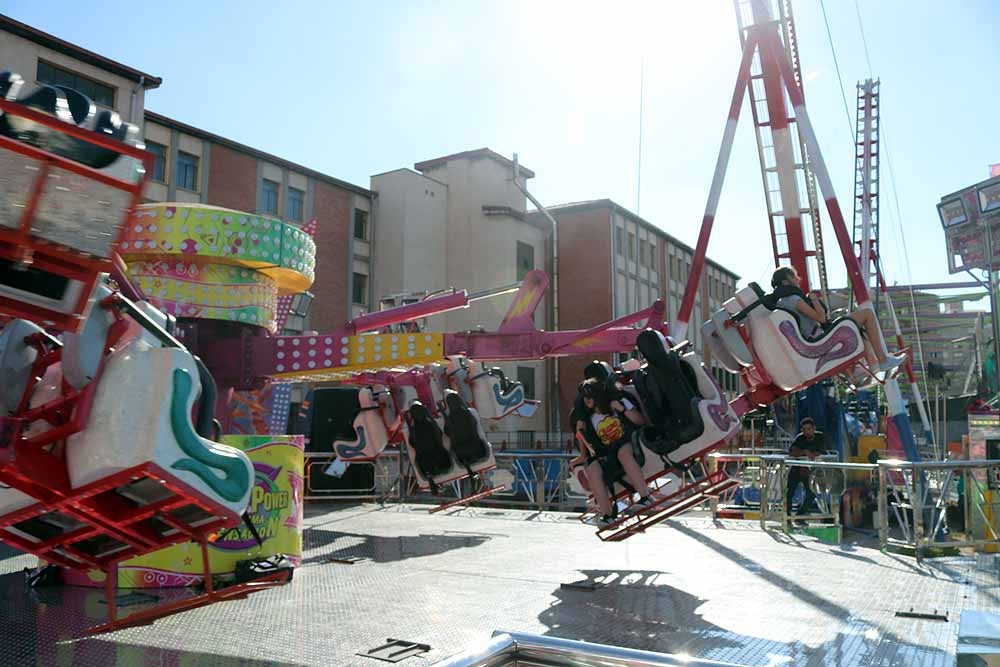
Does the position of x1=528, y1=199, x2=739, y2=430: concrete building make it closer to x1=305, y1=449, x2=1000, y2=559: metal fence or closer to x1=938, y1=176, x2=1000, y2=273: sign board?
x1=938, y1=176, x2=1000, y2=273: sign board

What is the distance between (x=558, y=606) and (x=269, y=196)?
20003 mm

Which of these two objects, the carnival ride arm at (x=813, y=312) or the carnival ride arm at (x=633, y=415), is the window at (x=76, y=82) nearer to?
the carnival ride arm at (x=633, y=415)

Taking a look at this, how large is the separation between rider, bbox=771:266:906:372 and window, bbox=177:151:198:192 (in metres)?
18.1

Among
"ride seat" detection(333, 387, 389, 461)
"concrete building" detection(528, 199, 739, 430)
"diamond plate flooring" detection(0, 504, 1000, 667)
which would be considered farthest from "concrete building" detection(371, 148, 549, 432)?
"diamond plate flooring" detection(0, 504, 1000, 667)

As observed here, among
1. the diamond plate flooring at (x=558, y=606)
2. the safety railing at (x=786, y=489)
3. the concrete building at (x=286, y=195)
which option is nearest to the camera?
the diamond plate flooring at (x=558, y=606)

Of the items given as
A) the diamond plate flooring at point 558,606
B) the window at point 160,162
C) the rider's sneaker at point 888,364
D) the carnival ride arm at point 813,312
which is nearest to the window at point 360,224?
the window at point 160,162

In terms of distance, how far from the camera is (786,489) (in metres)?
10.5

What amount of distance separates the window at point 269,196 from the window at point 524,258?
905 centimetres

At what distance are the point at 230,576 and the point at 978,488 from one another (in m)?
7.36

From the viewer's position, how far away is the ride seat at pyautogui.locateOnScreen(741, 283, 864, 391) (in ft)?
19.2

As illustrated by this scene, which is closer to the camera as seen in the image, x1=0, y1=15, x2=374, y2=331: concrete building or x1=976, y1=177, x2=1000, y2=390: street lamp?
x1=976, y1=177, x2=1000, y2=390: street lamp

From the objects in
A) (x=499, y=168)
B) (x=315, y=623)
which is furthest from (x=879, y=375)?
(x=499, y=168)

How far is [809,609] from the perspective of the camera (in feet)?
18.9

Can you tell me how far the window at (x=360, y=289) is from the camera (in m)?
26.5
